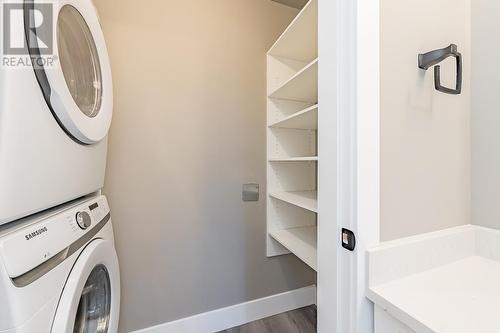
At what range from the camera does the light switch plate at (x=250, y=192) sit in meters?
1.57

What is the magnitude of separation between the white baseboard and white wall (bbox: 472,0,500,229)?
1.30m

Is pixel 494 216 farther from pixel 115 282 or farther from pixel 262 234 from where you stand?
pixel 115 282

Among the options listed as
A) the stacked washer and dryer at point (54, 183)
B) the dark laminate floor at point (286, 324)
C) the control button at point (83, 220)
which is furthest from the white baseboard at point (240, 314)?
the control button at point (83, 220)

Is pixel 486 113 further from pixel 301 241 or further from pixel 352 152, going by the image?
pixel 301 241

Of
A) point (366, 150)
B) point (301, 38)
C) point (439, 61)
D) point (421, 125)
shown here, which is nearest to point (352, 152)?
point (366, 150)

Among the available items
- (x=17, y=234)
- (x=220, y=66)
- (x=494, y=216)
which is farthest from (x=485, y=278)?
(x=220, y=66)

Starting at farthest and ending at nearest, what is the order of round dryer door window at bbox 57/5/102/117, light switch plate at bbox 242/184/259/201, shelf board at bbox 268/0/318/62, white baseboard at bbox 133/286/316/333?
light switch plate at bbox 242/184/259/201, white baseboard at bbox 133/286/316/333, shelf board at bbox 268/0/318/62, round dryer door window at bbox 57/5/102/117

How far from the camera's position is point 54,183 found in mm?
630

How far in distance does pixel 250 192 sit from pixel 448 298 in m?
1.15

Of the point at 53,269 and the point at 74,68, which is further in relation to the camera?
the point at 74,68

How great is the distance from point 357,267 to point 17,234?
2.78 ft

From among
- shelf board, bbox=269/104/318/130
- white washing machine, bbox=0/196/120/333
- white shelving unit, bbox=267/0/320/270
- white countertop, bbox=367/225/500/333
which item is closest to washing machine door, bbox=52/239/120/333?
white washing machine, bbox=0/196/120/333

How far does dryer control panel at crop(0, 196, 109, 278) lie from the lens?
1.55ft

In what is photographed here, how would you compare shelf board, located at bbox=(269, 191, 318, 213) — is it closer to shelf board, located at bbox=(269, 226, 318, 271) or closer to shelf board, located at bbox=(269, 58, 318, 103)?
shelf board, located at bbox=(269, 226, 318, 271)
